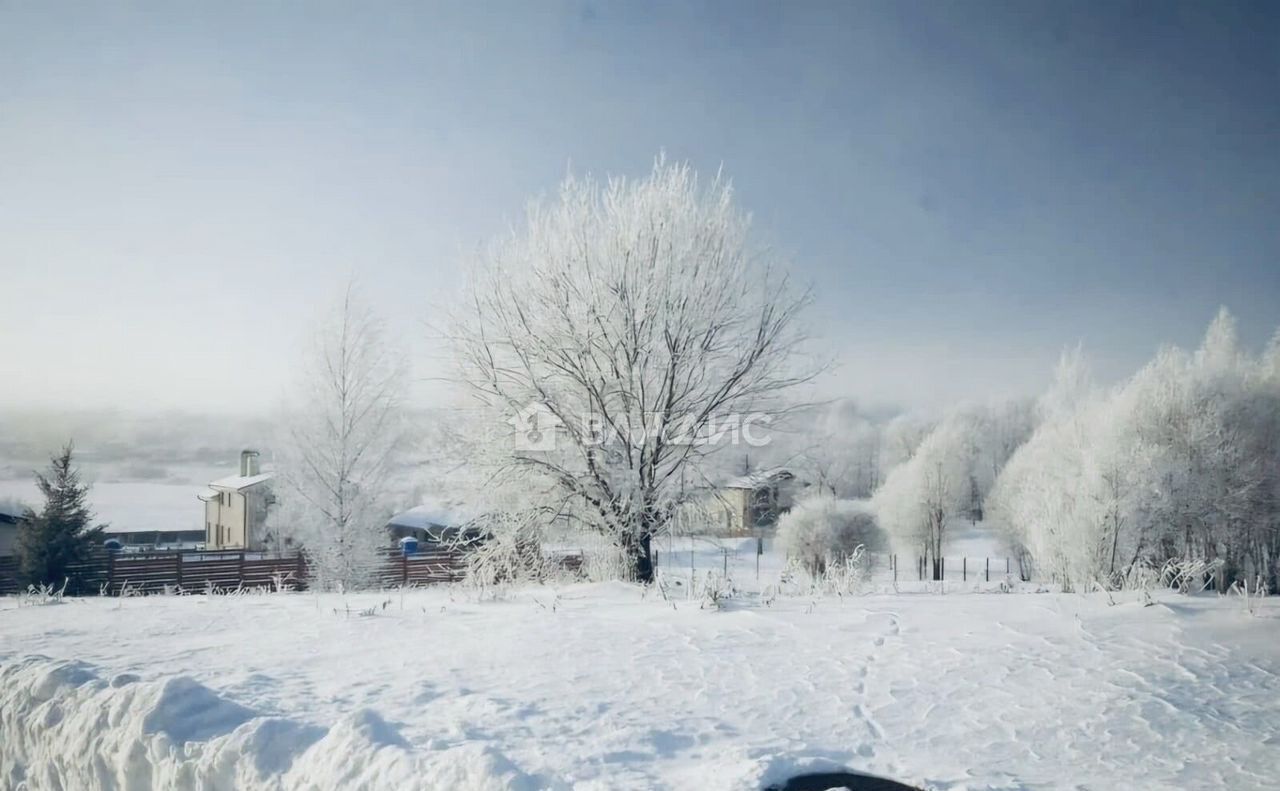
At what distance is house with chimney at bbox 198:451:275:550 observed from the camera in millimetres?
28062

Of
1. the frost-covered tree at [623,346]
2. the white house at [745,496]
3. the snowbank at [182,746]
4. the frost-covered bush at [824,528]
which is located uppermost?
the frost-covered tree at [623,346]

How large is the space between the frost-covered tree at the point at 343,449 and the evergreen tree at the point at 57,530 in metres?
4.70

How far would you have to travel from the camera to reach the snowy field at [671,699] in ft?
11.4

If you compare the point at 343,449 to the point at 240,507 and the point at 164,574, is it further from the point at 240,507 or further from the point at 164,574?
the point at 240,507

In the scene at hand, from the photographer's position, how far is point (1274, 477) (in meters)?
18.8

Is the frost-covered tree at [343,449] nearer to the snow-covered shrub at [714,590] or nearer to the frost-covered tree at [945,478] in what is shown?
the snow-covered shrub at [714,590]

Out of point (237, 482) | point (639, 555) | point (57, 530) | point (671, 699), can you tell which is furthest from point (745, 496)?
point (237, 482)

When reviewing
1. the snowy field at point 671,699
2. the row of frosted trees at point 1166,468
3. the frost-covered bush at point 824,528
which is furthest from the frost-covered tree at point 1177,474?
the snowy field at point 671,699

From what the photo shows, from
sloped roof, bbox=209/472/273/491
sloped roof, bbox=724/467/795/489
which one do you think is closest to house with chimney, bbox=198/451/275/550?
sloped roof, bbox=209/472/273/491

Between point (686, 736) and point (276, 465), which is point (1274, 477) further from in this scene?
point (276, 465)

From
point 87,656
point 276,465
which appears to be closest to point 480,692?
point 87,656

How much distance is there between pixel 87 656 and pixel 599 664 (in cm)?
444

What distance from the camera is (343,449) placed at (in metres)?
17.5

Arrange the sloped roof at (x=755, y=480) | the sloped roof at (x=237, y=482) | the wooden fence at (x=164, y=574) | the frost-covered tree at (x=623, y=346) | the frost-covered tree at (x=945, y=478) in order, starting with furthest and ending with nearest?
the frost-covered tree at (x=945, y=478), the sloped roof at (x=237, y=482), the wooden fence at (x=164, y=574), the sloped roof at (x=755, y=480), the frost-covered tree at (x=623, y=346)
